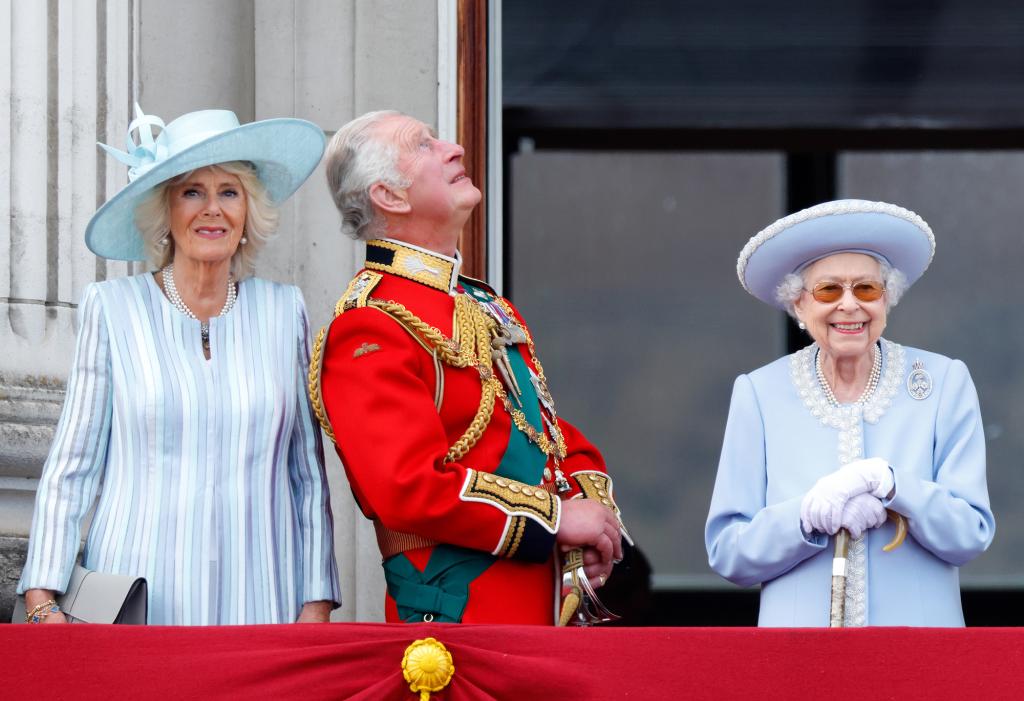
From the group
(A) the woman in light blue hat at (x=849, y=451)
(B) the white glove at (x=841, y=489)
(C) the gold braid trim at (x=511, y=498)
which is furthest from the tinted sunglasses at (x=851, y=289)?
(C) the gold braid trim at (x=511, y=498)

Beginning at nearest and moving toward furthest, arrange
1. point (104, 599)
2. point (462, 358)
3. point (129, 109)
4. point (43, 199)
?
point (104, 599), point (462, 358), point (43, 199), point (129, 109)

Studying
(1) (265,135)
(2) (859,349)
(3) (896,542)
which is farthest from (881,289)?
(1) (265,135)

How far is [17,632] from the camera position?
3.03 metres

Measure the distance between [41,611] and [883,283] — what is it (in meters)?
1.70

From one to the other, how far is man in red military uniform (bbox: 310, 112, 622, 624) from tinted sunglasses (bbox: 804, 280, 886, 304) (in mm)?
562

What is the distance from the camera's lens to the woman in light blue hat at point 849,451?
3486 millimetres

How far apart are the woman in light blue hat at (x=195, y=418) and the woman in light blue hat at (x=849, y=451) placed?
0.84 metres

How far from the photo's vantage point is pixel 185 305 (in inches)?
142

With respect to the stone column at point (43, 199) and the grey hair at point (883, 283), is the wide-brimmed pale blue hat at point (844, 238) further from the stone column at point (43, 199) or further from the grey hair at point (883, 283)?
the stone column at point (43, 199)

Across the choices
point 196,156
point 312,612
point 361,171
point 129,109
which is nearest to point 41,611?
point 312,612

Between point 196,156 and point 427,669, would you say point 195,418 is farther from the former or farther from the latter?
point 427,669

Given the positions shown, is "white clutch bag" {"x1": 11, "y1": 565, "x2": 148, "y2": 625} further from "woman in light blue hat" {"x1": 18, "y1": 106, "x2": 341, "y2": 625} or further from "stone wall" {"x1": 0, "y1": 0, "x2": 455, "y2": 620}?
"stone wall" {"x1": 0, "y1": 0, "x2": 455, "y2": 620}

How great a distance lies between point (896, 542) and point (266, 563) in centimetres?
117

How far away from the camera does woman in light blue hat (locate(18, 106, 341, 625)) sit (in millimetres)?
3424
